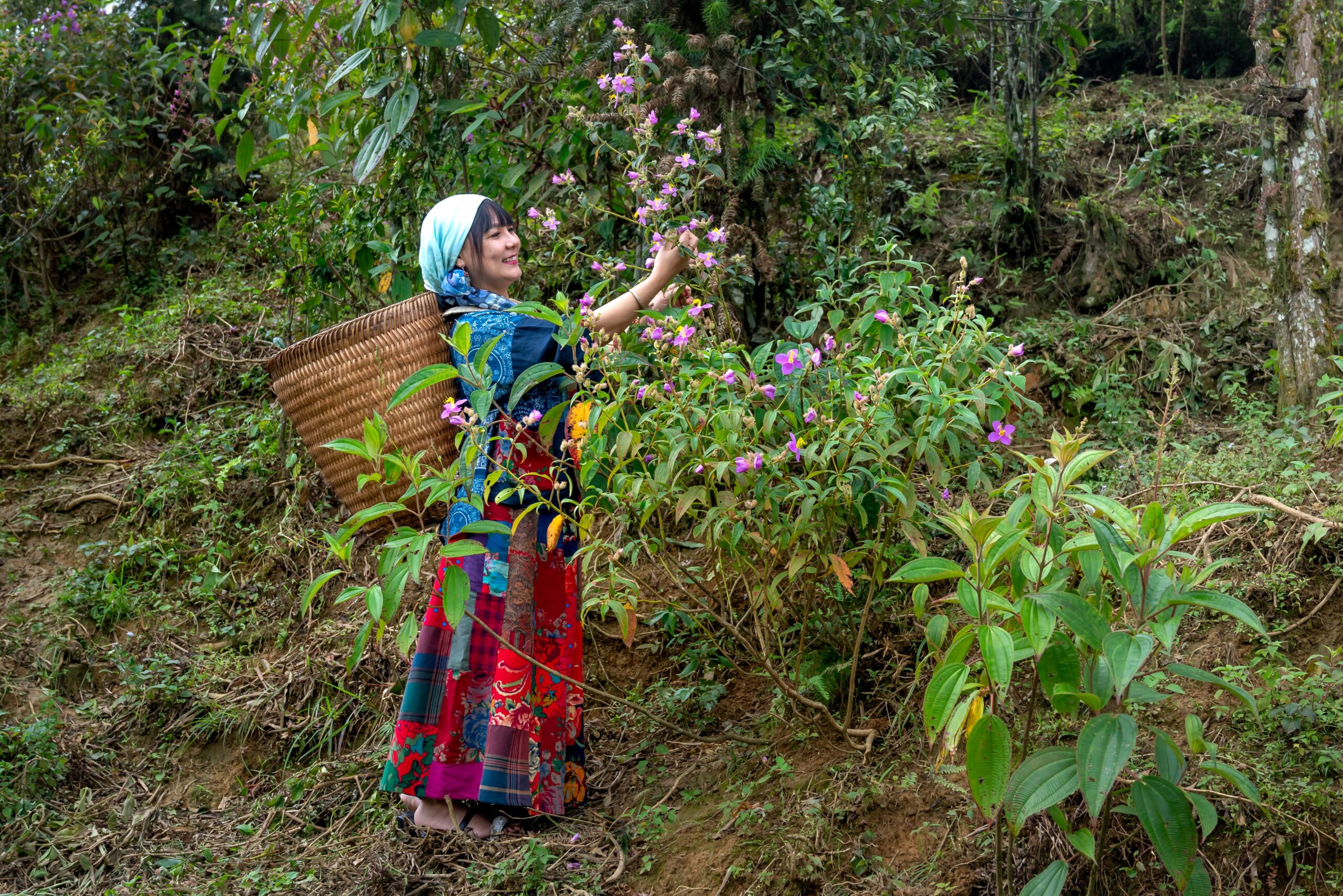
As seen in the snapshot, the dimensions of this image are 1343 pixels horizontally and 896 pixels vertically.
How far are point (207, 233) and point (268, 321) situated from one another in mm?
1437

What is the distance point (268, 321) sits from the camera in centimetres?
529

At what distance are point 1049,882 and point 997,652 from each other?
44cm

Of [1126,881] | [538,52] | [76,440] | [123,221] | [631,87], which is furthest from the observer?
[123,221]

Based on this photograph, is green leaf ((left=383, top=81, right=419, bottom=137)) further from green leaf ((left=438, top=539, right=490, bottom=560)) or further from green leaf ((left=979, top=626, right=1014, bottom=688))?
green leaf ((left=979, top=626, right=1014, bottom=688))

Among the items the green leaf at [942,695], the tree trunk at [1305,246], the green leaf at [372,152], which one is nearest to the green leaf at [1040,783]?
the green leaf at [942,695]

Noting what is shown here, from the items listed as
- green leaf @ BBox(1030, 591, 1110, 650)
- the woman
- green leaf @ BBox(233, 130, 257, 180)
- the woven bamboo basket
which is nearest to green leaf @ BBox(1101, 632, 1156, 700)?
green leaf @ BBox(1030, 591, 1110, 650)

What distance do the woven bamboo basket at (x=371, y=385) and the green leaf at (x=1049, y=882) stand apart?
1.60 m

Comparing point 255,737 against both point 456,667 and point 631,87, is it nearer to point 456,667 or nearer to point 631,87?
point 456,667

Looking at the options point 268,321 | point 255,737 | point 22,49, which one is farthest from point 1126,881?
point 22,49

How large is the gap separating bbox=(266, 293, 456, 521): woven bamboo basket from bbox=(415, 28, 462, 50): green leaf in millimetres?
827

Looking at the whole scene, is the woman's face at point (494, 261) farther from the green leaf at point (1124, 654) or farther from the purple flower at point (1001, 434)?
the green leaf at point (1124, 654)

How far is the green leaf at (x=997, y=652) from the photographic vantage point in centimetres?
167

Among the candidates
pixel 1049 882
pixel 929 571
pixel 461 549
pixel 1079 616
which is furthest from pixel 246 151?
pixel 1049 882

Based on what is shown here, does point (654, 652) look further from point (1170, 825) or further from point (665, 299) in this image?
point (1170, 825)
